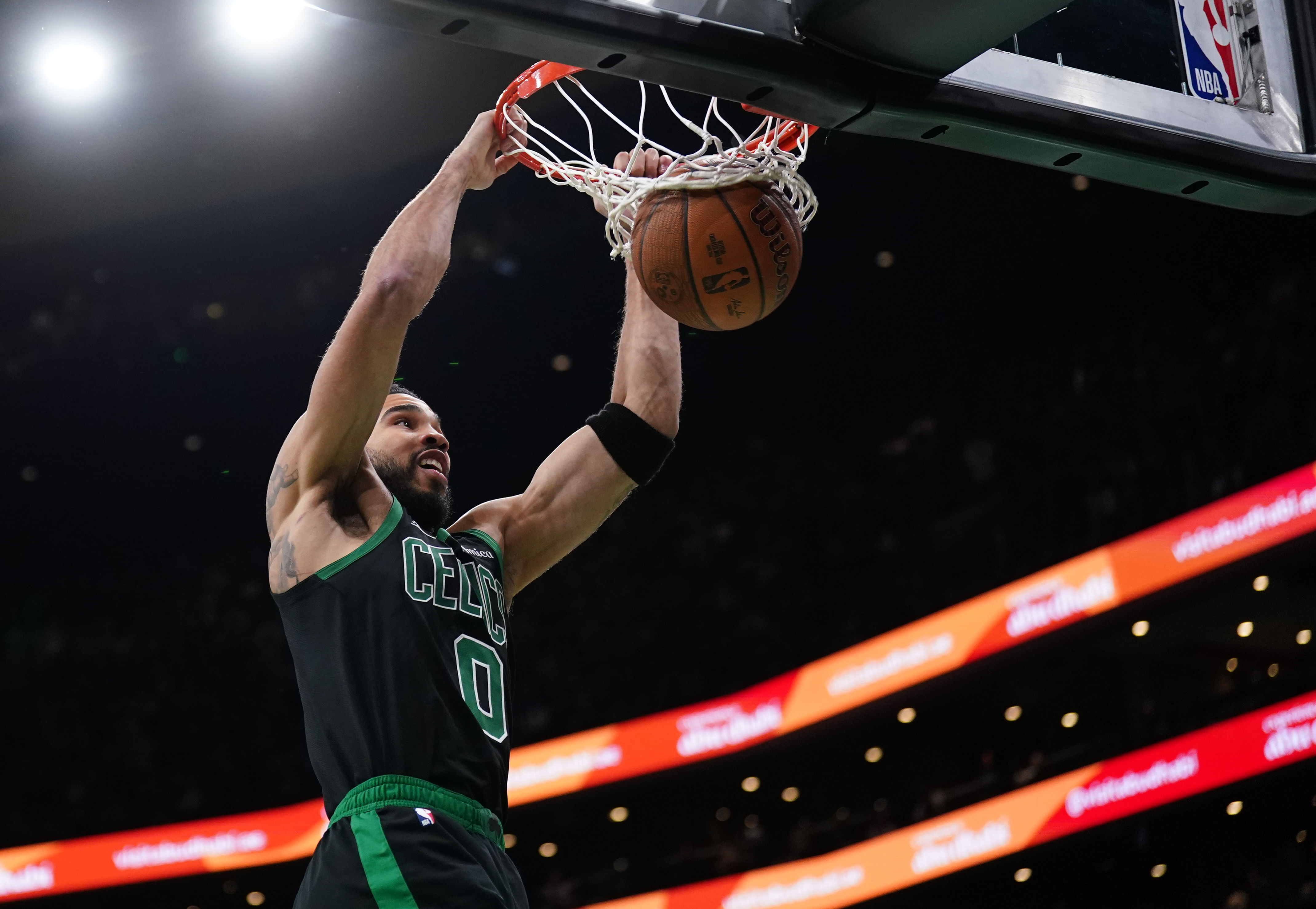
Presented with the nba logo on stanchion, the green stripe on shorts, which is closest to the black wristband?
the green stripe on shorts

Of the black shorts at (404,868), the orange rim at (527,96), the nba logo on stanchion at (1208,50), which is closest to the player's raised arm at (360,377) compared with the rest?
the orange rim at (527,96)

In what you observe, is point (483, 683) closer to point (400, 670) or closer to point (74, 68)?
point (400, 670)

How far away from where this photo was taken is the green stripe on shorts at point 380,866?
2.14 metres

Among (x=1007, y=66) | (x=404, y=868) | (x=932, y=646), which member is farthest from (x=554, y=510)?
(x=932, y=646)

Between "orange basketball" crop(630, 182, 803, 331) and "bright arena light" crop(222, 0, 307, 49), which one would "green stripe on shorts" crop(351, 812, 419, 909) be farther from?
"bright arena light" crop(222, 0, 307, 49)

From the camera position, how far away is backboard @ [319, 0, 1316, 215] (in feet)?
7.14

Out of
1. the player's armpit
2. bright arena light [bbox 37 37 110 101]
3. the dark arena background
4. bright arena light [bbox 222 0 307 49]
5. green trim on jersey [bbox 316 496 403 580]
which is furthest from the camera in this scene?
the dark arena background

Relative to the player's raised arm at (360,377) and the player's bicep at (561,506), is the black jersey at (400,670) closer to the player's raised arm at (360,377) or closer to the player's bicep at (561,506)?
the player's raised arm at (360,377)

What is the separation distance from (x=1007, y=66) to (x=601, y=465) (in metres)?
1.16

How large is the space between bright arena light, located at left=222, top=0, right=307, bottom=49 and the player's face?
4.40 m

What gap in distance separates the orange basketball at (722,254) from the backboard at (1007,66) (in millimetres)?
279

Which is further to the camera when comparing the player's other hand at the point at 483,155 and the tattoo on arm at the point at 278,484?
the player's other hand at the point at 483,155

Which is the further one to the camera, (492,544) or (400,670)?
(492,544)

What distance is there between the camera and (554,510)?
294cm
